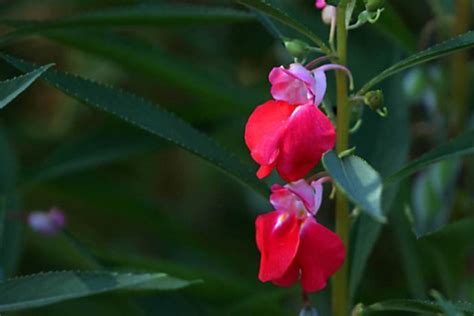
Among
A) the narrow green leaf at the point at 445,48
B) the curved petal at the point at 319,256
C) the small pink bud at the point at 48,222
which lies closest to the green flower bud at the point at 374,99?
the narrow green leaf at the point at 445,48

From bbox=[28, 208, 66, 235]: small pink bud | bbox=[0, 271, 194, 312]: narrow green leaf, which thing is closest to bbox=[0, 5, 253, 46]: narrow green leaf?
bbox=[28, 208, 66, 235]: small pink bud

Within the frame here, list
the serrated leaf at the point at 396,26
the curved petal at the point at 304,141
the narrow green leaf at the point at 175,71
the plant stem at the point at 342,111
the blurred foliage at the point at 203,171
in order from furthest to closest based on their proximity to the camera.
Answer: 1. the narrow green leaf at the point at 175,71
2. the blurred foliage at the point at 203,171
3. the serrated leaf at the point at 396,26
4. the plant stem at the point at 342,111
5. the curved petal at the point at 304,141

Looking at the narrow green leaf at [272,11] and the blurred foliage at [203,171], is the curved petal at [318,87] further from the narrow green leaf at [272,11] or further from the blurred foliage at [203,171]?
the blurred foliage at [203,171]

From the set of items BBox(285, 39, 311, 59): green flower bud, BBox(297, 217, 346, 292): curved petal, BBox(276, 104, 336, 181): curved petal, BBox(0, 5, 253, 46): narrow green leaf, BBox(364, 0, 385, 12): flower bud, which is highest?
BBox(0, 5, 253, 46): narrow green leaf

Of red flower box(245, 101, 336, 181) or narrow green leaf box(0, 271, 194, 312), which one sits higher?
red flower box(245, 101, 336, 181)

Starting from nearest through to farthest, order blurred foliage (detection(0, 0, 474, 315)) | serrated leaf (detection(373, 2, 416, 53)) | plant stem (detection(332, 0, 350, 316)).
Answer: plant stem (detection(332, 0, 350, 316)), serrated leaf (detection(373, 2, 416, 53)), blurred foliage (detection(0, 0, 474, 315))

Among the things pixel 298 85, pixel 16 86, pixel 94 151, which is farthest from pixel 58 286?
pixel 94 151

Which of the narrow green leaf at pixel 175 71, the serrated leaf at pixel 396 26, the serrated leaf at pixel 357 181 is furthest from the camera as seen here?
the narrow green leaf at pixel 175 71

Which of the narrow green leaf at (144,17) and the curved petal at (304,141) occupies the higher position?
the narrow green leaf at (144,17)

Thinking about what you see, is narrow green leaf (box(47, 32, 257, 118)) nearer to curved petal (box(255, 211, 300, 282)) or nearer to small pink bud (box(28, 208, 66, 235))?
small pink bud (box(28, 208, 66, 235))
